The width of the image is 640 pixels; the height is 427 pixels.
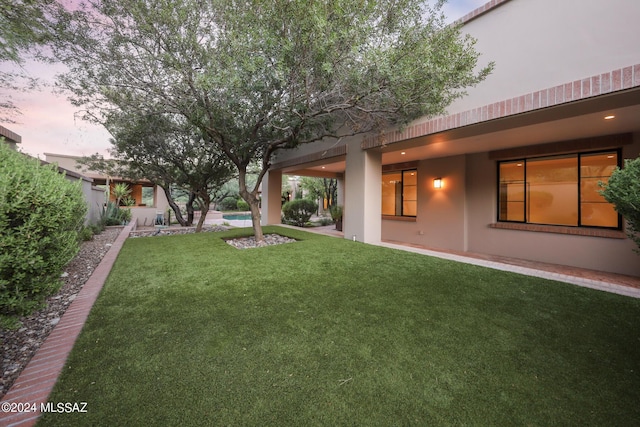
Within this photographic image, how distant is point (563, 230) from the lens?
586cm

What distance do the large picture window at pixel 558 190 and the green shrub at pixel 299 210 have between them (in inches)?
333

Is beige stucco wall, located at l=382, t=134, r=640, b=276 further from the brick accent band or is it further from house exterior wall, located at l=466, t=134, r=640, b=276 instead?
the brick accent band

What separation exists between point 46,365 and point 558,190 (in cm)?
935

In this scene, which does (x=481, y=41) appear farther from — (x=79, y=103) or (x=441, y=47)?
A: (x=79, y=103)

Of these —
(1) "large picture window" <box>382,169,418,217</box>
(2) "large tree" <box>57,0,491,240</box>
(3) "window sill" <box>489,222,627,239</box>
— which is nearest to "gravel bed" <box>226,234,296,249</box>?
(2) "large tree" <box>57,0,491,240</box>

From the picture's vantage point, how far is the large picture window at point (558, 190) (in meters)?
5.58

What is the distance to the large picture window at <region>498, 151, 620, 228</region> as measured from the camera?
558cm

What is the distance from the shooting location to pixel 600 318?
2.85m

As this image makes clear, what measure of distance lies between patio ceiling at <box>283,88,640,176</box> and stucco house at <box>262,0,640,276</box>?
3 cm

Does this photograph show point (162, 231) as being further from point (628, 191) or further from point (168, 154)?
point (628, 191)

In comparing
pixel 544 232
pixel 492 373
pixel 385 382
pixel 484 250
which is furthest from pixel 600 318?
pixel 484 250

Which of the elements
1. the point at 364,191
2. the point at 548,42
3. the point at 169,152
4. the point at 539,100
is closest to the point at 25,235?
the point at 364,191

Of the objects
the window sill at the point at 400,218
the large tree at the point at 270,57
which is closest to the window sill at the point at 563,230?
the window sill at the point at 400,218

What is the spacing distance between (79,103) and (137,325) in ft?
22.7
